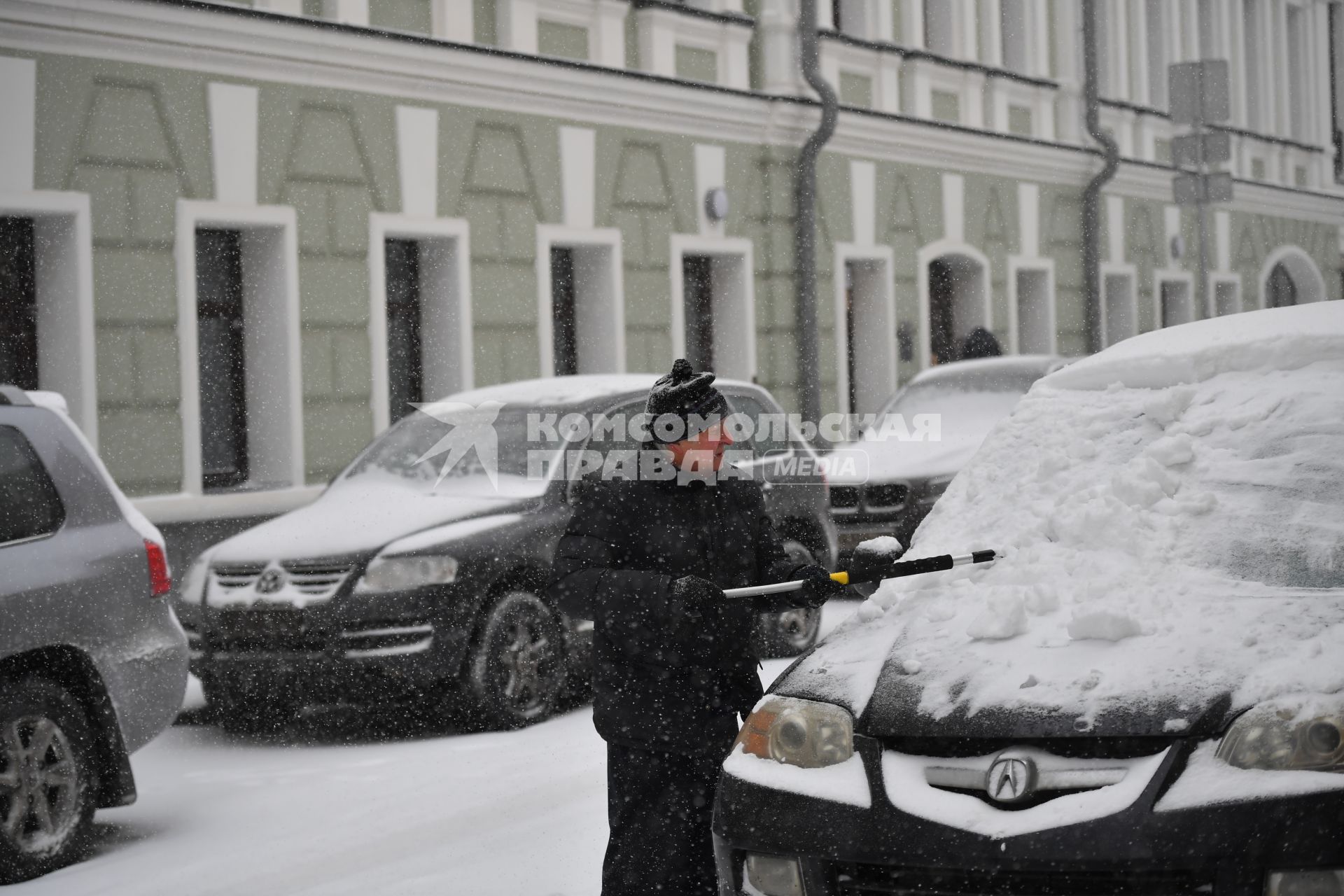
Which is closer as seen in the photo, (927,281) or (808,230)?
(808,230)

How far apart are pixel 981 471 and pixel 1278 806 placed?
1.81 metres

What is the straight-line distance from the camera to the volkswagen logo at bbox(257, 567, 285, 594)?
29.0 ft

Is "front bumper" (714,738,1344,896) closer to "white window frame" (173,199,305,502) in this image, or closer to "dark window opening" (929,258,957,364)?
"white window frame" (173,199,305,502)

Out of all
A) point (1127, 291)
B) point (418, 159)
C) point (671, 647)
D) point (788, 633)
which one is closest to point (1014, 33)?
point (1127, 291)

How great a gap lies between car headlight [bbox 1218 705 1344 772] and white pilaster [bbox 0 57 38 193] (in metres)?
10.5

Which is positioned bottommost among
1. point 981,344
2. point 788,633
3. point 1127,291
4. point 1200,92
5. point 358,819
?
point 358,819

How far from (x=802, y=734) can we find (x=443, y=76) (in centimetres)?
1193

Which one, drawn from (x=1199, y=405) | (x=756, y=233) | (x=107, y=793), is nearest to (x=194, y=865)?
(x=107, y=793)

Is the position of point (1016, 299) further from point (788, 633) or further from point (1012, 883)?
point (1012, 883)

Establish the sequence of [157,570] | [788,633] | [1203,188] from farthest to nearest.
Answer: [1203,188]
[788,633]
[157,570]

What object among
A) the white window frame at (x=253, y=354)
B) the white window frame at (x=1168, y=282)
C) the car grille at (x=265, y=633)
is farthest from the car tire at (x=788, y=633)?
the white window frame at (x=1168, y=282)

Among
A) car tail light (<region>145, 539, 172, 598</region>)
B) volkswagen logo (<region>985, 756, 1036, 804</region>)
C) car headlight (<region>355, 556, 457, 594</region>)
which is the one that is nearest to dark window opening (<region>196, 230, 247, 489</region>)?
car headlight (<region>355, 556, 457, 594</region>)

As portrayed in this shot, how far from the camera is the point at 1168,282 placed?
28031 mm

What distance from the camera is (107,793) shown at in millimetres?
6617
